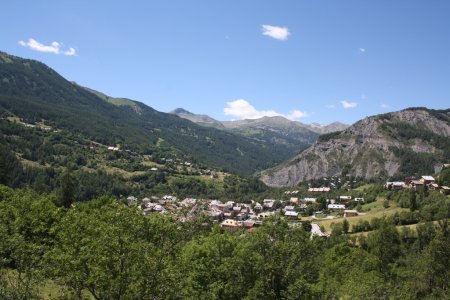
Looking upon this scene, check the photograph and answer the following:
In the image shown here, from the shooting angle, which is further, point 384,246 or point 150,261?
point 384,246

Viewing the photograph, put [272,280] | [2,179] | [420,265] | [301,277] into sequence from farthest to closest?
[2,179] < [420,265] < [272,280] < [301,277]

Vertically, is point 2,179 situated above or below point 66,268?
below

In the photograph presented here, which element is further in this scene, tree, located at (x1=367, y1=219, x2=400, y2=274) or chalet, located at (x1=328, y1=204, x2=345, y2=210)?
chalet, located at (x1=328, y1=204, x2=345, y2=210)

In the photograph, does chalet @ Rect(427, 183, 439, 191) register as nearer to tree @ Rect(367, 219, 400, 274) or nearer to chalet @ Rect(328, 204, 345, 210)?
chalet @ Rect(328, 204, 345, 210)

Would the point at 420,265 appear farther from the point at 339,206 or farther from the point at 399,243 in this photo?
the point at 339,206

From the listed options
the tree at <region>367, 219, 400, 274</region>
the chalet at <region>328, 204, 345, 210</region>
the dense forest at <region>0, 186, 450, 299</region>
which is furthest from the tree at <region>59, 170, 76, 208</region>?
the chalet at <region>328, 204, 345, 210</region>

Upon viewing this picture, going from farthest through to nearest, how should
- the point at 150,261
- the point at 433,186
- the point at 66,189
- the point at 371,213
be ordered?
the point at 433,186, the point at 371,213, the point at 66,189, the point at 150,261

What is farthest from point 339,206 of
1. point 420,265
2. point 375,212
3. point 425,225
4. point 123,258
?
point 123,258

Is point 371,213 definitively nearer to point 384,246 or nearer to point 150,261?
point 384,246

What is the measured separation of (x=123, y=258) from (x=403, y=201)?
495 feet

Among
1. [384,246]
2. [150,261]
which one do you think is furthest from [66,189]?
[384,246]

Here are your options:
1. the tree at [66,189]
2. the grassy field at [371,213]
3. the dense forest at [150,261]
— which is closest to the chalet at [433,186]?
the grassy field at [371,213]

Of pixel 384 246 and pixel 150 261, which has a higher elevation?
pixel 150 261

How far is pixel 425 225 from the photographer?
381ft
